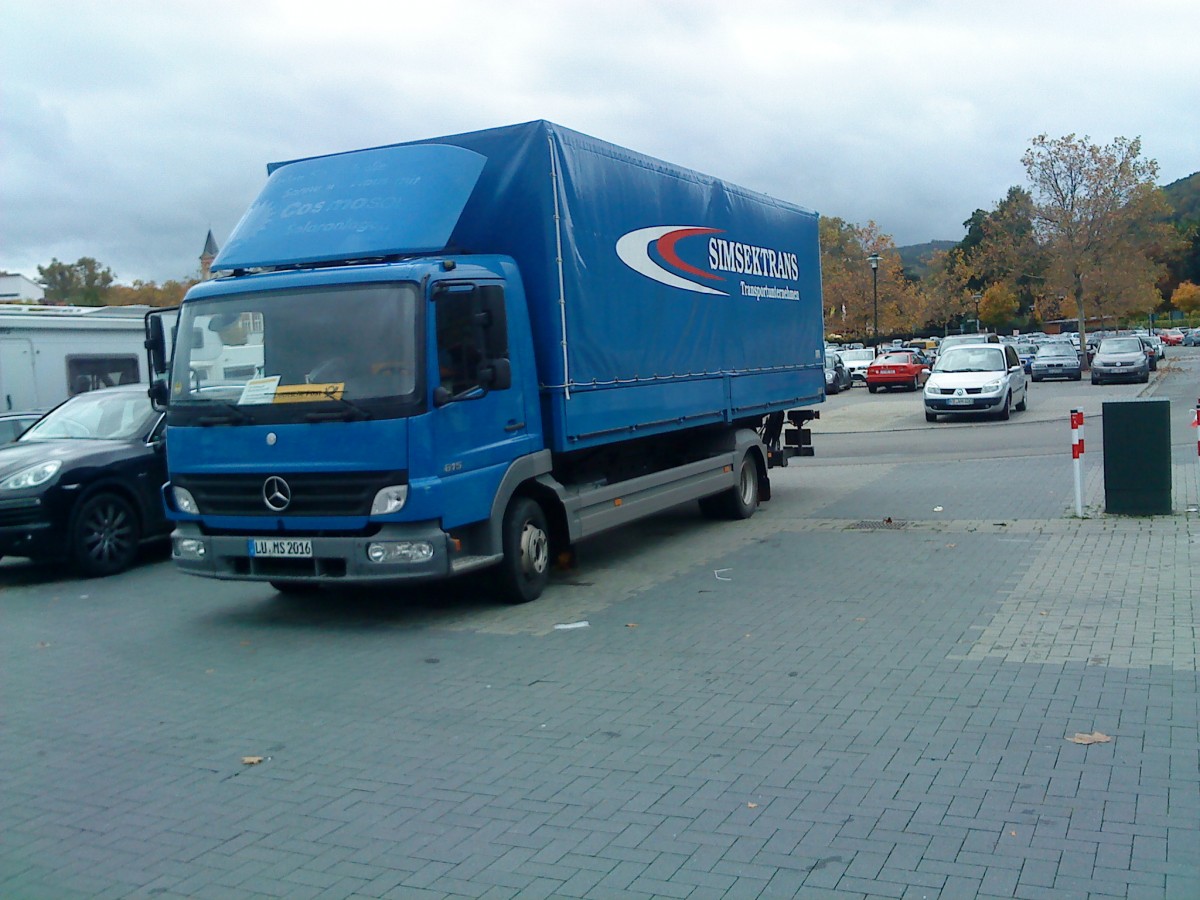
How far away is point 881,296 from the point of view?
7319 cm

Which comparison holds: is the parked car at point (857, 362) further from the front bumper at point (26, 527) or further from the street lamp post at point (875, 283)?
the front bumper at point (26, 527)

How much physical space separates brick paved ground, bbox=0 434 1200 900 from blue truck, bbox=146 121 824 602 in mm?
743

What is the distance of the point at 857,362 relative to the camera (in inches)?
2018

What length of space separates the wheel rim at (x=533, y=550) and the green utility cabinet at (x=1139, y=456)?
6.34 meters

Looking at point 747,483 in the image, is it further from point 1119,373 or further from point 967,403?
point 1119,373

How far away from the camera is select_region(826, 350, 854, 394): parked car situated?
4588 cm

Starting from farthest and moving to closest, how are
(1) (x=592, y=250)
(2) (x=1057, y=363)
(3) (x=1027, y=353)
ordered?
1. (3) (x=1027, y=353)
2. (2) (x=1057, y=363)
3. (1) (x=592, y=250)

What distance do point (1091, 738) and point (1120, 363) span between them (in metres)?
37.2

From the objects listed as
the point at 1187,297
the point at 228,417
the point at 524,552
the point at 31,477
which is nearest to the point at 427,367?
the point at 228,417

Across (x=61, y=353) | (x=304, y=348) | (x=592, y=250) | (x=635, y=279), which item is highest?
(x=592, y=250)

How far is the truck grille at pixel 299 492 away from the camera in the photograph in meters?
8.14

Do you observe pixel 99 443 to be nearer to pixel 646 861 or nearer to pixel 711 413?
pixel 711 413

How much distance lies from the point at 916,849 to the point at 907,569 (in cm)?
593

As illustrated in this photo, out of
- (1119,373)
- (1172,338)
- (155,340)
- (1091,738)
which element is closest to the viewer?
(1091,738)
